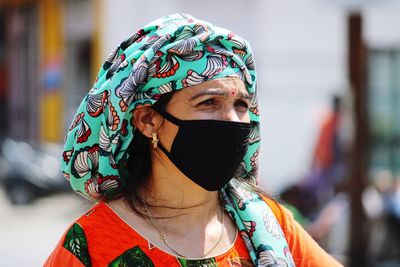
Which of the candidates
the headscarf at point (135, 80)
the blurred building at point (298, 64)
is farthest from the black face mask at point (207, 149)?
the blurred building at point (298, 64)

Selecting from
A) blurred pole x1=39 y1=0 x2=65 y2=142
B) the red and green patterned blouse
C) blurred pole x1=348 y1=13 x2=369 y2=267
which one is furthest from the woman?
blurred pole x1=39 y1=0 x2=65 y2=142

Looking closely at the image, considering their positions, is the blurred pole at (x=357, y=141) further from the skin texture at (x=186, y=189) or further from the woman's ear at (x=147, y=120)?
the woman's ear at (x=147, y=120)

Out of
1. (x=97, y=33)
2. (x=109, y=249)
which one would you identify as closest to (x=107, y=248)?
(x=109, y=249)

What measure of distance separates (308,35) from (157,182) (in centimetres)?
1035

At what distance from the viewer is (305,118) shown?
489 inches

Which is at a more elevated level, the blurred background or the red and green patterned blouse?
the red and green patterned blouse

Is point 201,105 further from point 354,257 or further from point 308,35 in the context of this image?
point 308,35

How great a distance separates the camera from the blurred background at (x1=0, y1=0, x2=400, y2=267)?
7.19m

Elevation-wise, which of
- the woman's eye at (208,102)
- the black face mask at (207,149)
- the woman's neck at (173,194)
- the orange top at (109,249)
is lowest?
the orange top at (109,249)

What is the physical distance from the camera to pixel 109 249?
223cm

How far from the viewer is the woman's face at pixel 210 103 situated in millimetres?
2303

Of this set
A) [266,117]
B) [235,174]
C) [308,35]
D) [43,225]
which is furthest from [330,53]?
[235,174]

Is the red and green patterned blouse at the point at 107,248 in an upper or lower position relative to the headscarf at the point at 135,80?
lower

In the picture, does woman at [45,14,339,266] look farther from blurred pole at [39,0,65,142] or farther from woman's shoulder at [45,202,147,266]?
blurred pole at [39,0,65,142]
